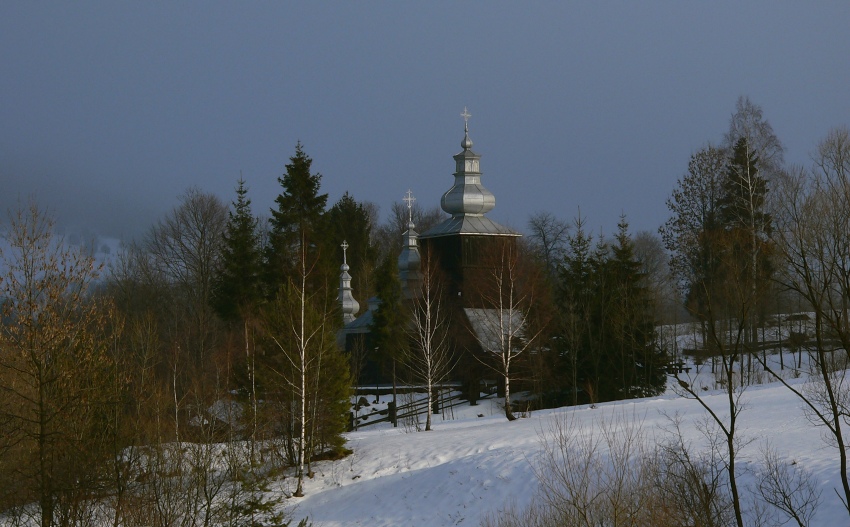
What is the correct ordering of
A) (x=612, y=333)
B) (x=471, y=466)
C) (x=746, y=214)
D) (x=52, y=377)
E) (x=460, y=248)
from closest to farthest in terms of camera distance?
(x=52, y=377)
(x=471, y=466)
(x=612, y=333)
(x=746, y=214)
(x=460, y=248)

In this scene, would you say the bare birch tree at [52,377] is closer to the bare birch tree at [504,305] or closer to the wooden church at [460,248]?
the bare birch tree at [504,305]

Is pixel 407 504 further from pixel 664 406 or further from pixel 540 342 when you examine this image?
pixel 540 342

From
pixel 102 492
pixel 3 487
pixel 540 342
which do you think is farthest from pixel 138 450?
pixel 540 342

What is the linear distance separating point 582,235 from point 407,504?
19280mm

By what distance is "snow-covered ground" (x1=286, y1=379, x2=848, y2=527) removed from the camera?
18.7 meters

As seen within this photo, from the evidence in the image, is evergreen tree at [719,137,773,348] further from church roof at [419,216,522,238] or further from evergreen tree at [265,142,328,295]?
evergreen tree at [265,142,328,295]

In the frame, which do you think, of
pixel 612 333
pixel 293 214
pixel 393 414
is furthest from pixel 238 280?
pixel 612 333

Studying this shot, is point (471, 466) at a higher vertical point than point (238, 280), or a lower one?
lower

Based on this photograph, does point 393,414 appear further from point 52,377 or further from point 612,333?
point 52,377

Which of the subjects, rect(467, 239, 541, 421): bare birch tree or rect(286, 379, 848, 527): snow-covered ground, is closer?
rect(286, 379, 848, 527): snow-covered ground

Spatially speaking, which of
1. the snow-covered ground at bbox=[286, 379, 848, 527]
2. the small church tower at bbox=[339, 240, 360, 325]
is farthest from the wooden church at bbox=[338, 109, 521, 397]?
the snow-covered ground at bbox=[286, 379, 848, 527]

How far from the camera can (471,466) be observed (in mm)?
20969

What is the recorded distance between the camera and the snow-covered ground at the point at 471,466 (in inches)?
738

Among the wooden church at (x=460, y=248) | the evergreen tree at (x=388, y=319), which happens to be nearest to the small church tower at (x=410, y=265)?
the wooden church at (x=460, y=248)
